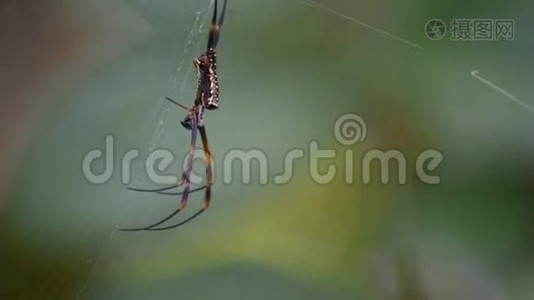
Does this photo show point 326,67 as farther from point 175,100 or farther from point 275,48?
point 175,100

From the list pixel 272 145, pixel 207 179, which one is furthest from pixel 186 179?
pixel 272 145

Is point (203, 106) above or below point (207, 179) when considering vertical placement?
above

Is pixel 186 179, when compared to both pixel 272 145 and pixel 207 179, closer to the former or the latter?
pixel 207 179

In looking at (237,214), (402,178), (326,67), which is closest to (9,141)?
(237,214)

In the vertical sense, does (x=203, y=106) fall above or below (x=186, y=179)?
above
